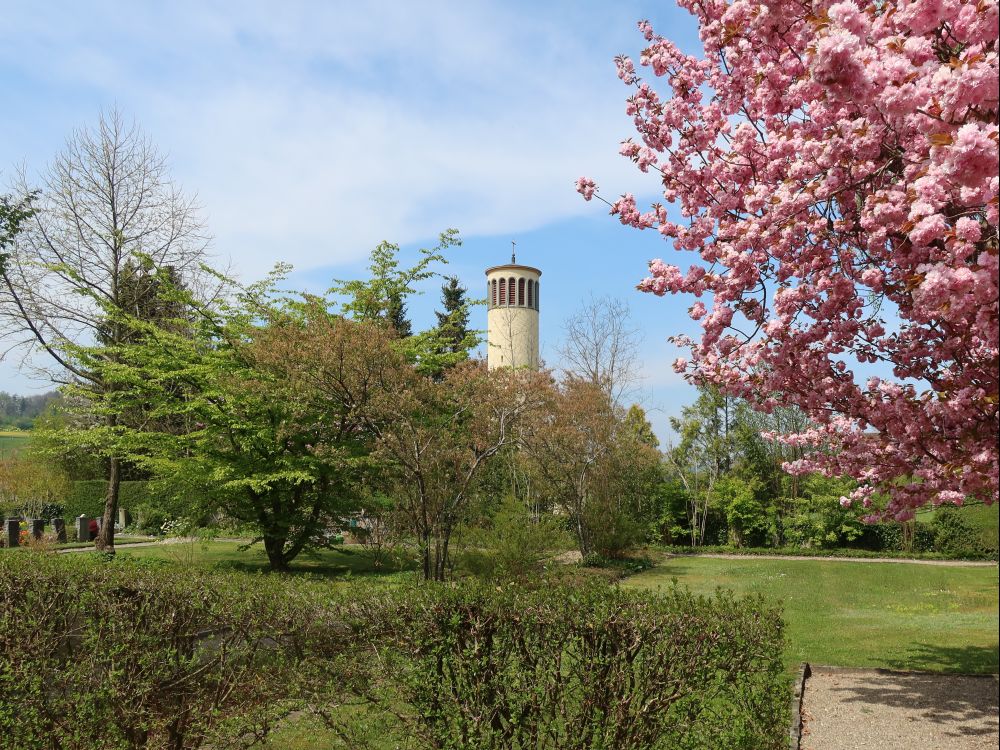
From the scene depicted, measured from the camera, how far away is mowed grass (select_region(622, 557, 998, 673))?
7.81 meters

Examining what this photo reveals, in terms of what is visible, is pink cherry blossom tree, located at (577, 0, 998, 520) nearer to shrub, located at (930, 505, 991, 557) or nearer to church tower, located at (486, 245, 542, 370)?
shrub, located at (930, 505, 991, 557)

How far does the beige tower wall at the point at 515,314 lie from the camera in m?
43.9

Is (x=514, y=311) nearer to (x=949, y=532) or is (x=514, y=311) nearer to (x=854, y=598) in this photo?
(x=949, y=532)

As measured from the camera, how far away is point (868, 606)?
1187cm

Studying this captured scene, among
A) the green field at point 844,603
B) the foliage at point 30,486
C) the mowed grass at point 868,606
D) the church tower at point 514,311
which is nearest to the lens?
the green field at point 844,603

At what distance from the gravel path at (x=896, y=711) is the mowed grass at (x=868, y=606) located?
0.43 metres

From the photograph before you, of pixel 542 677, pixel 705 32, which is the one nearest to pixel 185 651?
pixel 542 677

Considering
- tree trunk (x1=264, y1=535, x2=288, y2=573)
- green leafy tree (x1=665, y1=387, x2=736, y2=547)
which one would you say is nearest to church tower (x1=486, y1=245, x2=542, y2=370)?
green leafy tree (x1=665, y1=387, x2=736, y2=547)

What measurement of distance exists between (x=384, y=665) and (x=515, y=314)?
40608mm

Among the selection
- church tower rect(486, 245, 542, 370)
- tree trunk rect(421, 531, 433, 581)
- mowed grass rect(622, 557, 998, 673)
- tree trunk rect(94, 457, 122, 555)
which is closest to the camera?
mowed grass rect(622, 557, 998, 673)

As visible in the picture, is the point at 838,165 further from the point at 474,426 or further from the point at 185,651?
the point at 474,426

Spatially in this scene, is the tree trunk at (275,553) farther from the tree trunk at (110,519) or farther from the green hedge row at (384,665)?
the green hedge row at (384,665)

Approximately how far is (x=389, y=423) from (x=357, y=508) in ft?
13.4

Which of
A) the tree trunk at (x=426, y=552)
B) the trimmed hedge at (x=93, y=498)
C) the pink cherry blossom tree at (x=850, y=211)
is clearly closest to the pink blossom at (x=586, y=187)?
the pink cherry blossom tree at (x=850, y=211)
